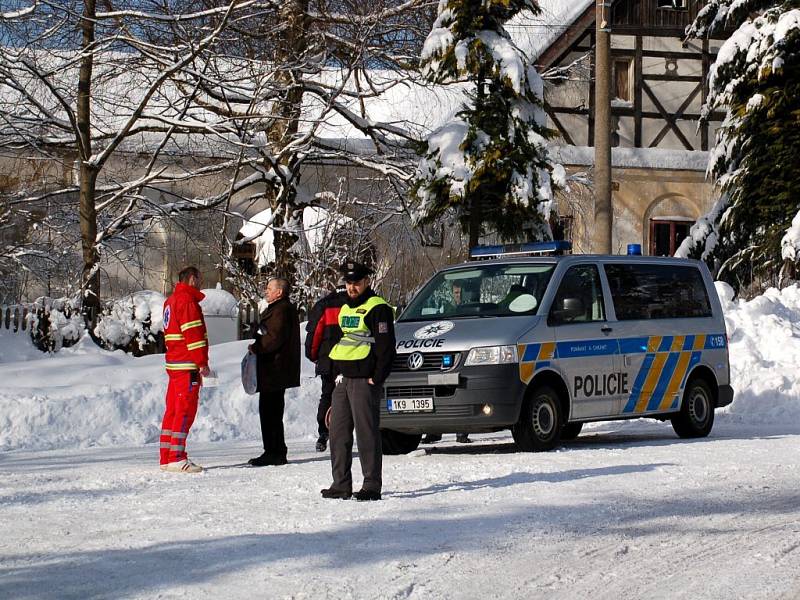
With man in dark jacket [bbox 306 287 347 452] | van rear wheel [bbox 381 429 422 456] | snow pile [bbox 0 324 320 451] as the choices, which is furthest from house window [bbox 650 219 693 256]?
van rear wheel [bbox 381 429 422 456]

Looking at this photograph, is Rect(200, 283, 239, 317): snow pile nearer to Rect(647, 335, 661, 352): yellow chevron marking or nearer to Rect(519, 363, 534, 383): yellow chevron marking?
Rect(647, 335, 661, 352): yellow chevron marking

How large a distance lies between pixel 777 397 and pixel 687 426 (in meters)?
4.72

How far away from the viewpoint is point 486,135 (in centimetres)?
2372

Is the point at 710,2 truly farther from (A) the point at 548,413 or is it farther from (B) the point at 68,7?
(A) the point at 548,413

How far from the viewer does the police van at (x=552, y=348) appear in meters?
13.2

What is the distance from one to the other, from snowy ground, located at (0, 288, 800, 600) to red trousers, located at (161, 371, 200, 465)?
41cm

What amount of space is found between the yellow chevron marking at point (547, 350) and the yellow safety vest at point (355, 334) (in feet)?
12.2

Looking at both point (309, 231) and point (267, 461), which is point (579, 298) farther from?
point (309, 231)

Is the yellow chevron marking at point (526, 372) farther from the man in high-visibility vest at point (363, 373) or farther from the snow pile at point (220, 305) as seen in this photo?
the snow pile at point (220, 305)

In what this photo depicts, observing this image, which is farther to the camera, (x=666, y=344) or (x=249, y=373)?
(x=666, y=344)

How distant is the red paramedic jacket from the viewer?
40.2 feet

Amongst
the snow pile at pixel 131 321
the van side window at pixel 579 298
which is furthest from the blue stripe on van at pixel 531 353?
the snow pile at pixel 131 321

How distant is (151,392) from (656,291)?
648 cm

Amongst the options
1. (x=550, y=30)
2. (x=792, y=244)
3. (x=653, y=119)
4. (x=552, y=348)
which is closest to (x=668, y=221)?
(x=653, y=119)
